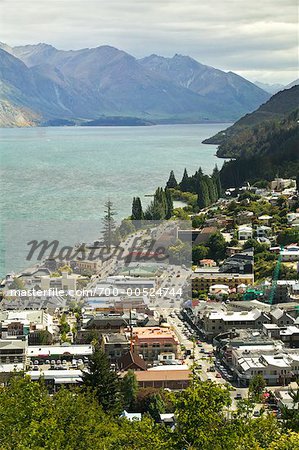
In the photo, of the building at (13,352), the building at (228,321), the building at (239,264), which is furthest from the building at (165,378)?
the building at (239,264)

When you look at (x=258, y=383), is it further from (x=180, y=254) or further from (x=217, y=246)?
(x=217, y=246)

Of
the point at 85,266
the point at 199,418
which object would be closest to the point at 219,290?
the point at 85,266

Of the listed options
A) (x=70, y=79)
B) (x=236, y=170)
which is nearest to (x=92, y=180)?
(x=236, y=170)

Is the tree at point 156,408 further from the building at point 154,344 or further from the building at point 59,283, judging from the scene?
the building at point 59,283

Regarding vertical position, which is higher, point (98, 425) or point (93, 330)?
point (98, 425)

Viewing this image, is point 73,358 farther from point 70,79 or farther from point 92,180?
point 70,79
